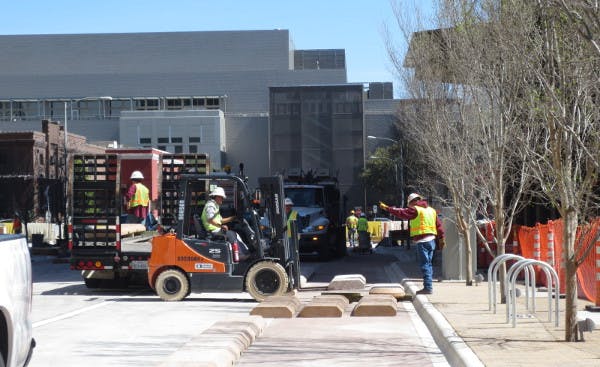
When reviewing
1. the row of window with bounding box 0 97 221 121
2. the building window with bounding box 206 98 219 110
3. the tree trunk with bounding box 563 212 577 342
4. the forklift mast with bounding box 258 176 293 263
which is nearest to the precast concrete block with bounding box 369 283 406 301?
the forklift mast with bounding box 258 176 293 263

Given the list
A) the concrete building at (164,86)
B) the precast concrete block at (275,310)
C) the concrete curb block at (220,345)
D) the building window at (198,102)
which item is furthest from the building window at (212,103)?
the concrete curb block at (220,345)

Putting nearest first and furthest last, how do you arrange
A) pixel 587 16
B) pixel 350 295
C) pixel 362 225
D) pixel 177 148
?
pixel 587 16, pixel 350 295, pixel 362 225, pixel 177 148

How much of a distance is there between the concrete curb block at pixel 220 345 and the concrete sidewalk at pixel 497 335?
2.47m

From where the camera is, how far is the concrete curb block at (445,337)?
35.8ft

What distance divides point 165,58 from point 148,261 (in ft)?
310

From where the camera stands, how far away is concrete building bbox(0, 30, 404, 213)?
97.6m

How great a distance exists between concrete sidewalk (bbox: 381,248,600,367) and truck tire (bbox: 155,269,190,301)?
15.2ft

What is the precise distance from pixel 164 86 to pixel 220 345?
99311mm

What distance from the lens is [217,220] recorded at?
20.5 metres

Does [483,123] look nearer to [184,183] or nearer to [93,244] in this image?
[184,183]

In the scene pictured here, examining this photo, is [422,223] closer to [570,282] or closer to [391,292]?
[391,292]

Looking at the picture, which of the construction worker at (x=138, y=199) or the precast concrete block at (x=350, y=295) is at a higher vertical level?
the construction worker at (x=138, y=199)

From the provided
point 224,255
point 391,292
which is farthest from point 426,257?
point 224,255

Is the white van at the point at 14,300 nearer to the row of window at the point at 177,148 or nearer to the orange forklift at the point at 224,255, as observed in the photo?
the orange forklift at the point at 224,255
